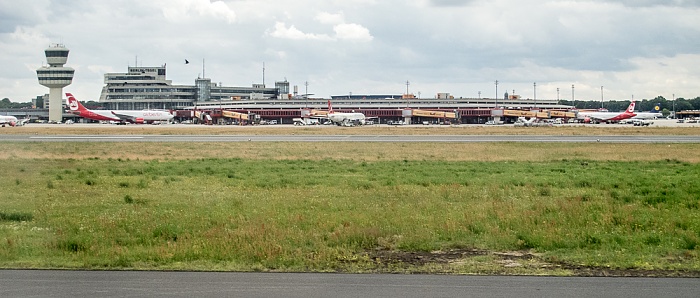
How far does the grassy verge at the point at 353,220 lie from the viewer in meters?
15.8

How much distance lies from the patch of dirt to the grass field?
0.04 m

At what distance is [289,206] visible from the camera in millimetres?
23578

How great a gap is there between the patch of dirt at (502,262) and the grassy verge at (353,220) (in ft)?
0.15

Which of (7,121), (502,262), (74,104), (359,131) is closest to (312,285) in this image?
(502,262)

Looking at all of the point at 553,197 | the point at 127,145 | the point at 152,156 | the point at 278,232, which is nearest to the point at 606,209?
the point at 553,197

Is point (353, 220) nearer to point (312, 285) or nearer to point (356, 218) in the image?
point (356, 218)

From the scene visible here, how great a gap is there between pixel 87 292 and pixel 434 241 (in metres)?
8.69

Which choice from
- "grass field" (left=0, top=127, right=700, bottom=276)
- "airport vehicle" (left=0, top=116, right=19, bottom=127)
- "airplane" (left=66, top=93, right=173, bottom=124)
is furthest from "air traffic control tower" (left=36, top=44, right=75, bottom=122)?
"grass field" (left=0, top=127, right=700, bottom=276)

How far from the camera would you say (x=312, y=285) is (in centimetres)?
1334

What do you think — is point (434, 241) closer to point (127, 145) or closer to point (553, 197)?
point (553, 197)

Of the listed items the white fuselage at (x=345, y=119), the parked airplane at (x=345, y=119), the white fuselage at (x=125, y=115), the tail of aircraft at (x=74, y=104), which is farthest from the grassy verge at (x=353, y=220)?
the tail of aircraft at (x=74, y=104)

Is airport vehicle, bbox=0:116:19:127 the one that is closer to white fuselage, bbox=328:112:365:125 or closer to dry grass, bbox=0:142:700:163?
white fuselage, bbox=328:112:365:125

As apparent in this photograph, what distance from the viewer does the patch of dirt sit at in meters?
14.5

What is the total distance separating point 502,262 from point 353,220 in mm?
5851
